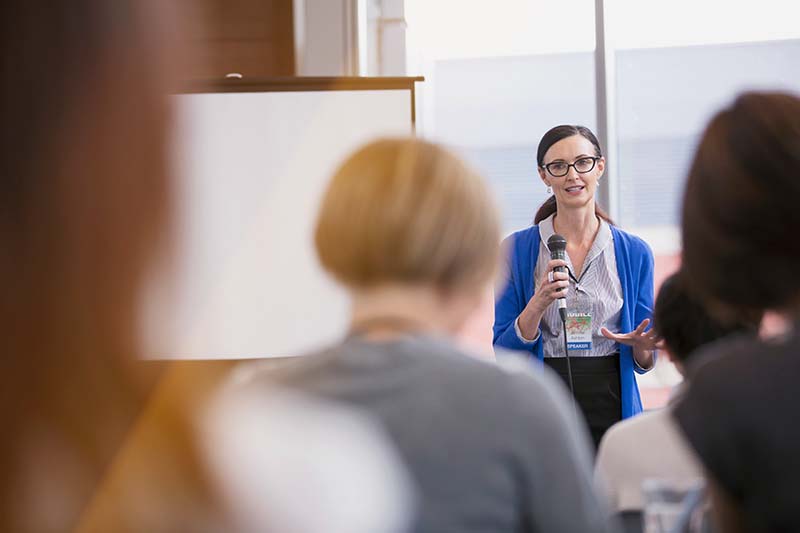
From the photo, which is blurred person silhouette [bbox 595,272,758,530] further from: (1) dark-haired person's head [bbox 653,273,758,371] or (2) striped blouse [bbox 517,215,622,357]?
(2) striped blouse [bbox 517,215,622,357]

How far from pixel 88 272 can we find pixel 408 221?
27.6 inches

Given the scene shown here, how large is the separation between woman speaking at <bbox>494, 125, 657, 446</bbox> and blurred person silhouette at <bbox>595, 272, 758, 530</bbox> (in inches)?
40.1

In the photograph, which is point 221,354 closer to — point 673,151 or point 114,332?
point 673,151

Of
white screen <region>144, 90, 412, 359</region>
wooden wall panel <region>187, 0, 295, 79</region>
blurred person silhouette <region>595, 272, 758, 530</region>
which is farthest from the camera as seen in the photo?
wooden wall panel <region>187, 0, 295, 79</region>

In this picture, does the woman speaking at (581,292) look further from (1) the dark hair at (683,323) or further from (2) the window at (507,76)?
(2) the window at (507,76)

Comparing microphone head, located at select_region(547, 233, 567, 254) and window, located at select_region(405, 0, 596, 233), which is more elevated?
window, located at select_region(405, 0, 596, 233)

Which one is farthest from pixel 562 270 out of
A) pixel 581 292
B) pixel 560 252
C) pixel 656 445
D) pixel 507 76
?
pixel 507 76

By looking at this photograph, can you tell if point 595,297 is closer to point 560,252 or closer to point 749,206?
point 560,252

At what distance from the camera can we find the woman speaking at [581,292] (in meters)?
2.64

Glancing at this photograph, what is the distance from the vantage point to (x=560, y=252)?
2.64m

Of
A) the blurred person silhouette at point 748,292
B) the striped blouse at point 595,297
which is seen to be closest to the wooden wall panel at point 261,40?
the striped blouse at point 595,297

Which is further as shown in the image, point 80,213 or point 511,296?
point 511,296

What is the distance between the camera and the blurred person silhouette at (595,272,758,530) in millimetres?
1301

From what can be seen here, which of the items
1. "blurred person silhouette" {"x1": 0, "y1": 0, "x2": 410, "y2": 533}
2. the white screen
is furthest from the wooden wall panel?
"blurred person silhouette" {"x1": 0, "y1": 0, "x2": 410, "y2": 533}
